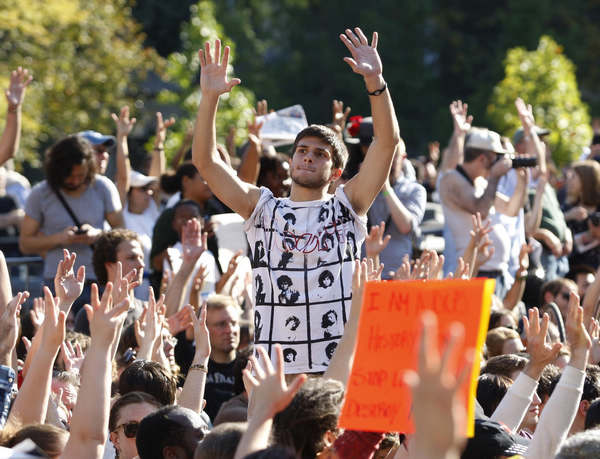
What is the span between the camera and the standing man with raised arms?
16.1 feet

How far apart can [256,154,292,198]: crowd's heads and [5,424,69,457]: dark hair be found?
4139 millimetres

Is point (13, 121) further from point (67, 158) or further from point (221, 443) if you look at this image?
point (221, 443)

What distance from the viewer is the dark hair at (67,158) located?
823cm

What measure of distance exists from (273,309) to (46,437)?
1.14 m

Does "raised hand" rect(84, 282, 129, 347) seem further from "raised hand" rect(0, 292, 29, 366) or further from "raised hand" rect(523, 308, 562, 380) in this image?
"raised hand" rect(523, 308, 562, 380)

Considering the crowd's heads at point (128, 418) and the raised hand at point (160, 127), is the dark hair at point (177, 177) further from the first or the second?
the crowd's heads at point (128, 418)

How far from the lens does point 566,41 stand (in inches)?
1415

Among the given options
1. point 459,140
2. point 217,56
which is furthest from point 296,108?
point 217,56

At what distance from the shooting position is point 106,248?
24.0ft

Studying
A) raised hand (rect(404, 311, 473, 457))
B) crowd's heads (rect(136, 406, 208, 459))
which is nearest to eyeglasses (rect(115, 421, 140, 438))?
crowd's heads (rect(136, 406, 208, 459))

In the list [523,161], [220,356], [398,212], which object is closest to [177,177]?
[398,212]

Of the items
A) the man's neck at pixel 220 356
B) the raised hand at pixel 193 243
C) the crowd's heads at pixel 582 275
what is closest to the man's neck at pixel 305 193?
the raised hand at pixel 193 243

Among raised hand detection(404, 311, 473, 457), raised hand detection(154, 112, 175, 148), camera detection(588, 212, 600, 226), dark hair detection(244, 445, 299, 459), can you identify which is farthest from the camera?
raised hand detection(154, 112, 175, 148)

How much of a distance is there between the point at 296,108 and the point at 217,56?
368 centimetres
